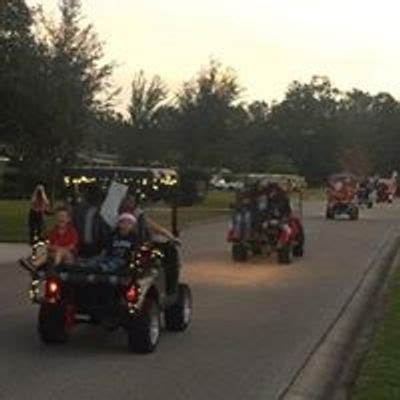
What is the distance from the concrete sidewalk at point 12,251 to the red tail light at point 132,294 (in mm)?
12383

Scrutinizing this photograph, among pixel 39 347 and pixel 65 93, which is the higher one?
pixel 65 93

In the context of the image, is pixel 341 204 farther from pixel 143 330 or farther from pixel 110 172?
pixel 143 330

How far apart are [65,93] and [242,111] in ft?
115

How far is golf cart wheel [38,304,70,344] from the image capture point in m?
13.3

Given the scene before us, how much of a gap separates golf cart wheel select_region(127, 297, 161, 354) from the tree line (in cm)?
2239

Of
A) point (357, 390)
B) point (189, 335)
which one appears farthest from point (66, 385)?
point (189, 335)

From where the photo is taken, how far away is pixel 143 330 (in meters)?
13.2

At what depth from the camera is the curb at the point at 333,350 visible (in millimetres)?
11602

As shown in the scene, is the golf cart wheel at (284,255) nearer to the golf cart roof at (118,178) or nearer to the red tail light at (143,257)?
the golf cart roof at (118,178)

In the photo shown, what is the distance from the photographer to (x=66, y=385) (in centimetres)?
1135

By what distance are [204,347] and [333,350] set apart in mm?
1420

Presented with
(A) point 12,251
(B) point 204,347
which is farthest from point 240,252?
(B) point 204,347

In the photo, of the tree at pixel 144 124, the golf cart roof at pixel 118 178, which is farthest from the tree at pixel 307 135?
the golf cart roof at pixel 118 178

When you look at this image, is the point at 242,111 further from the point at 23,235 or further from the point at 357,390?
the point at 357,390
